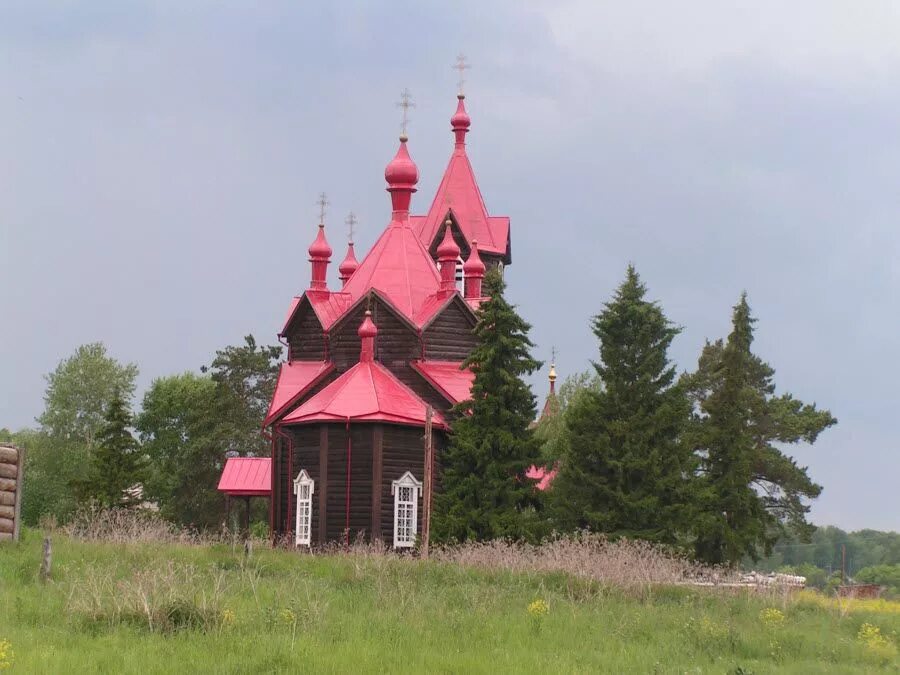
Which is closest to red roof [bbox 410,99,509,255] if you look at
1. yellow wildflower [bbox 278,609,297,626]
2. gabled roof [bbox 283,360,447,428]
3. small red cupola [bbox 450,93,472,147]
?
small red cupola [bbox 450,93,472,147]

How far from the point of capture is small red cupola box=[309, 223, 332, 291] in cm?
3747

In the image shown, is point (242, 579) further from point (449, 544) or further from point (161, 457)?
point (161, 457)

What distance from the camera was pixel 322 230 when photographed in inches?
1519

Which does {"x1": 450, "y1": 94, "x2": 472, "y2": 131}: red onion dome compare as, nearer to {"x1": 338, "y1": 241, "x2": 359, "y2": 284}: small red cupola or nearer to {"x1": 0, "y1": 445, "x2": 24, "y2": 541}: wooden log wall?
{"x1": 338, "y1": 241, "x2": 359, "y2": 284}: small red cupola

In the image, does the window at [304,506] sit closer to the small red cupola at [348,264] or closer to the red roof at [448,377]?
the red roof at [448,377]

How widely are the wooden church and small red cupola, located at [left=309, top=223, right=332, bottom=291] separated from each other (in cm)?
3

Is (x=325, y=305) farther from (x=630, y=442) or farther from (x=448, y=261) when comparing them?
(x=630, y=442)

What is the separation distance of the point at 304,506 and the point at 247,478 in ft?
27.2

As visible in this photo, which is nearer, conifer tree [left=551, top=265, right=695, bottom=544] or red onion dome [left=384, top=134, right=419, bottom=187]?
conifer tree [left=551, top=265, right=695, bottom=544]

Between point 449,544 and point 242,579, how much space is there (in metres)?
8.55

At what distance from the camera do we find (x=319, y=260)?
37.8 metres

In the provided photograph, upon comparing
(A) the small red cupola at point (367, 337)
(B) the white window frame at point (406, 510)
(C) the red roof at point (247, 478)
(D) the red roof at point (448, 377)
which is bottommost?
(B) the white window frame at point (406, 510)

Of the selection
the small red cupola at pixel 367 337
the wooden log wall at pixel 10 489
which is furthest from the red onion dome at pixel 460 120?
the wooden log wall at pixel 10 489

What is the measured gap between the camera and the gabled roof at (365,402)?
100ft
